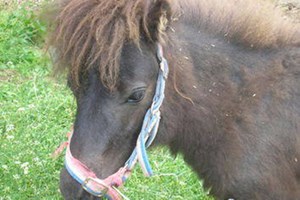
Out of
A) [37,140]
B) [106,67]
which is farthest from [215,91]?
[37,140]

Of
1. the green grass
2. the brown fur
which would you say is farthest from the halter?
the green grass

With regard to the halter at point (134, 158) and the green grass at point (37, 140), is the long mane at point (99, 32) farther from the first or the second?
the green grass at point (37, 140)

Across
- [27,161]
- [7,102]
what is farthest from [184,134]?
[7,102]

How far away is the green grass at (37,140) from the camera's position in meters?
5.09

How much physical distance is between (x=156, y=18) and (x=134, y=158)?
30.2 inches

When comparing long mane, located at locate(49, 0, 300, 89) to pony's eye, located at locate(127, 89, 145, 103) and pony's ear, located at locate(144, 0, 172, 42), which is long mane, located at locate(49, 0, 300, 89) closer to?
pony's ear, located at locate(144, 0, 172, 42)

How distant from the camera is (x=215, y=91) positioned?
3.52m

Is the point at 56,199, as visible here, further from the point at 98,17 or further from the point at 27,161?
the point at 98,17

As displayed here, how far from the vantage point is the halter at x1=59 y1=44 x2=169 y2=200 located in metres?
3.13

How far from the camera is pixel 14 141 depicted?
573 cm

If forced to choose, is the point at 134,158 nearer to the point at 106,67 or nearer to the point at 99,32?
the point at 106,67

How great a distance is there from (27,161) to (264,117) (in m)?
2.61

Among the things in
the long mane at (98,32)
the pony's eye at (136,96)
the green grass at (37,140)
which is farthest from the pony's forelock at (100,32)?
the green grass at (37,140)

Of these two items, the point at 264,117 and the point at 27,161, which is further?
the point at 27,161
